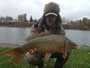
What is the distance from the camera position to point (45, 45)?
8.52 feet

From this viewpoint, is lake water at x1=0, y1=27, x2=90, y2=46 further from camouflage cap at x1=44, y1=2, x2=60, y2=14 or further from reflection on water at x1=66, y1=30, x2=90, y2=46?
camouflage cap at x1=44, y1=2, x2=60, y2=14

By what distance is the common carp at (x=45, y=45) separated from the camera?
2.59m

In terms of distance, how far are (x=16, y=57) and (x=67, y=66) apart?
147cm

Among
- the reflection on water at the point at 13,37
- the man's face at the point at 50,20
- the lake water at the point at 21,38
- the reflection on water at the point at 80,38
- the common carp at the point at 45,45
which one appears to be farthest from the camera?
the reflection on water at the point at 80,38

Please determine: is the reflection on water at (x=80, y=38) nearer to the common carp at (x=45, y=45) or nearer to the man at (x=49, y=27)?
the man at (x=49, y=27)

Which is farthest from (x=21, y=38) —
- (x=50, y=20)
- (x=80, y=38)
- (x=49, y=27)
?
(x=50, y=20)

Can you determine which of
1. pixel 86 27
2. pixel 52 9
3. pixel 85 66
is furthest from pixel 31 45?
pixel 86 27

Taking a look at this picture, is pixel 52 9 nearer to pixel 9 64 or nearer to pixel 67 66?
pixel 67 66

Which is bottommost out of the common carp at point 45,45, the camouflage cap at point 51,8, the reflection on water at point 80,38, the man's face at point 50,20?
the reflection on water at point 80,38

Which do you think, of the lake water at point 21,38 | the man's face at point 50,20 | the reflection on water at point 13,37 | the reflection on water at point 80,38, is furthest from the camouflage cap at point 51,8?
the reflection on water at point 80,38

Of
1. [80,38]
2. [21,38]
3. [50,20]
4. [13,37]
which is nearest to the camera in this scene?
[50,20]

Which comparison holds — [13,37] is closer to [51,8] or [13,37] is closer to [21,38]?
[21,38]

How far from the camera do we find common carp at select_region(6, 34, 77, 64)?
2.59 m

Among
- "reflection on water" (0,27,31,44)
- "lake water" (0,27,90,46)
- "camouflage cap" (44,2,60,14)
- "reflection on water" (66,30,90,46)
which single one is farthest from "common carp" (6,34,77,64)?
"reflection on water" (66,30,90,46)
